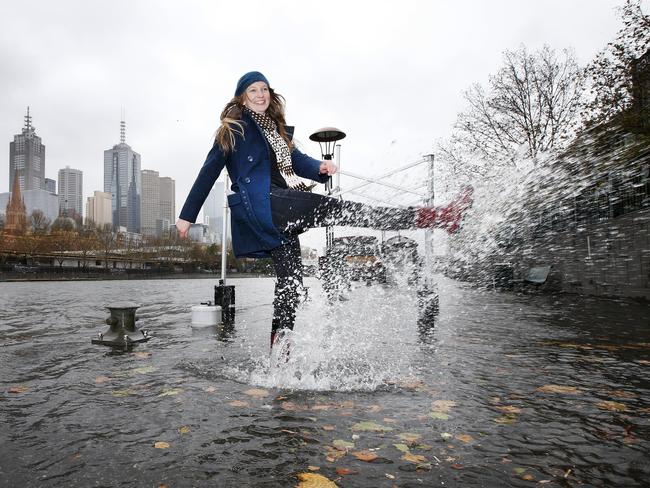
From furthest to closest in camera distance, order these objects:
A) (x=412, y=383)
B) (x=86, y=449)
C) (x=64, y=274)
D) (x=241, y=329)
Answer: (x=64, y=274) → (x=241, y=329) → (x=412, y=383) → (x=86, y=449)

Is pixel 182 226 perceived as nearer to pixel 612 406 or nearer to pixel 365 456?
pixel 365 456

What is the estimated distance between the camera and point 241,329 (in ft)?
22.7

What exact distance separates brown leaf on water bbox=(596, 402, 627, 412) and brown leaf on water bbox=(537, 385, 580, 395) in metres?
0.28

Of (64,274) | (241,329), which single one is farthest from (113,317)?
(64,274)

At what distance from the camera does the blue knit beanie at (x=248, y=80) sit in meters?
3.75

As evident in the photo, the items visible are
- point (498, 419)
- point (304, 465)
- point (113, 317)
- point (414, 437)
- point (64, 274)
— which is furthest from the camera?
point (64, 274)

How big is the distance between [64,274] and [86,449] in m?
60.2

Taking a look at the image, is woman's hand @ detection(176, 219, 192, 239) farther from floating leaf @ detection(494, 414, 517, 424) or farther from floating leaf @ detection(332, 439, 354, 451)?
floating leaf @ detection(494, 414, 517, 424)

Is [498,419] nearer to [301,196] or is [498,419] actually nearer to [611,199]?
[301,196]

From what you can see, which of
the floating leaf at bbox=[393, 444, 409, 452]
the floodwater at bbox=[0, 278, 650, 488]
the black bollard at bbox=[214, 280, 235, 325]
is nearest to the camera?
the floodwater at bbox=[0, 278, 650, 488]

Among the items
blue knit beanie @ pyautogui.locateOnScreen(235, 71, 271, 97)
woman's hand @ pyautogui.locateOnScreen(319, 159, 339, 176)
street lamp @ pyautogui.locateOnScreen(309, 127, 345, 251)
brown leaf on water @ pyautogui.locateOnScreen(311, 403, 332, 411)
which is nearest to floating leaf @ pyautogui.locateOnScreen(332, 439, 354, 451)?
brown leaf on water @ pyautogui.locateOnScreen(311, 403, 332, 411)

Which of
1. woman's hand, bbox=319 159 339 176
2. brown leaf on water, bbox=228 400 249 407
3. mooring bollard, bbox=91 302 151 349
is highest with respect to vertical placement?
woman's hand, bbox=319 159 339 176

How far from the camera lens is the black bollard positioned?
26.1ft

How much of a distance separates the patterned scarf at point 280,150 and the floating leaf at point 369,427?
185 centimetres
